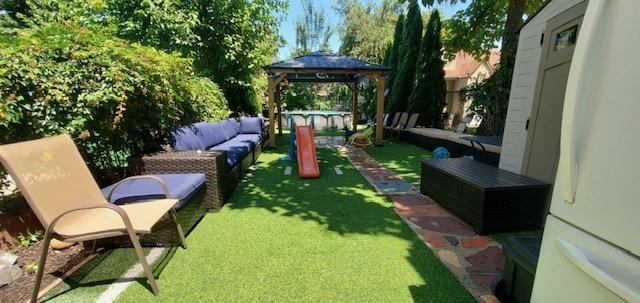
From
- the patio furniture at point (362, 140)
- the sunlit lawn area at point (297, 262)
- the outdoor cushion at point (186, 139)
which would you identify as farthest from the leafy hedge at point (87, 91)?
the patio furniture at point (362, 140)

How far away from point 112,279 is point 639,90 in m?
3.48

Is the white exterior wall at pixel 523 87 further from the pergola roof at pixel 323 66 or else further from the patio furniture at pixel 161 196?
the pergola roof at pixel 323 66

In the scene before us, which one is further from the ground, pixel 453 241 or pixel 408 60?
pixel 408 60

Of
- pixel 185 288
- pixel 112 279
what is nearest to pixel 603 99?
pixel 185 288

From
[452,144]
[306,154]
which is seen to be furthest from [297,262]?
[452,144]

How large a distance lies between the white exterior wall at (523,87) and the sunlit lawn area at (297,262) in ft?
6.73

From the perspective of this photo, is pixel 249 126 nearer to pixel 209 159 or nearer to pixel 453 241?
pixel 209 159

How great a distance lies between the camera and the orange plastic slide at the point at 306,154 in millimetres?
5973

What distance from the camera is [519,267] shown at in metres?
2.06

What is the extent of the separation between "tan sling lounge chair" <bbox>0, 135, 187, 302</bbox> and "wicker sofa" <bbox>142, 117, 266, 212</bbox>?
1156mm

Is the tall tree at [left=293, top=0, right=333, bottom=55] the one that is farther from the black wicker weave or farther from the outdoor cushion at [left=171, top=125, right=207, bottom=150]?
the black wicker weave

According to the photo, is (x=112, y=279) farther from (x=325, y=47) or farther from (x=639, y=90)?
(x=325, y=47)

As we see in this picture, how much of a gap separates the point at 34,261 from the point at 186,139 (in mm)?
2580

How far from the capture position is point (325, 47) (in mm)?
28203
